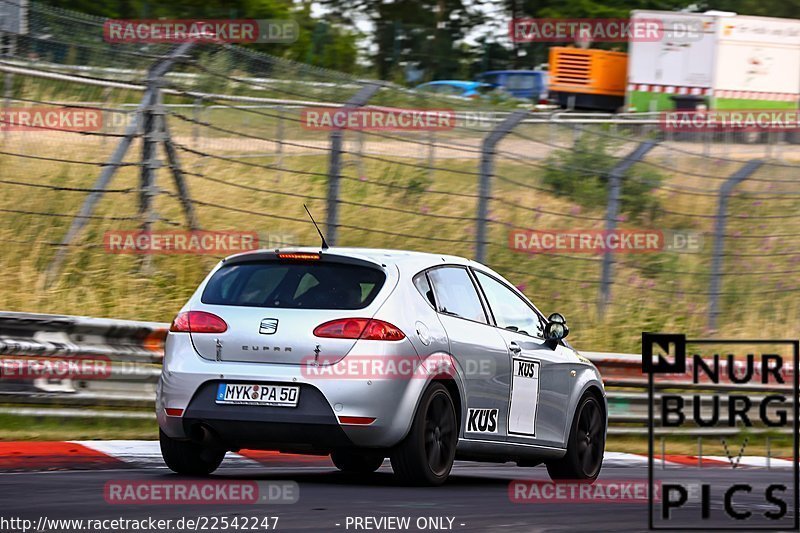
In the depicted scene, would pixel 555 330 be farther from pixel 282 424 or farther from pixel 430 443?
pixel 282 424

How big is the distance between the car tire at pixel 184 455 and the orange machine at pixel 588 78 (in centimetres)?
2696

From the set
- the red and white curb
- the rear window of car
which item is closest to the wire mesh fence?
the red and white curb

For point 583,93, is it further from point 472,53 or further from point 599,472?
point 599,472

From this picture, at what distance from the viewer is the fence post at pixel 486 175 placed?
1487 centimetres

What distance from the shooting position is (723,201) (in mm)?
16438

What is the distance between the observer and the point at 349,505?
7488 mm

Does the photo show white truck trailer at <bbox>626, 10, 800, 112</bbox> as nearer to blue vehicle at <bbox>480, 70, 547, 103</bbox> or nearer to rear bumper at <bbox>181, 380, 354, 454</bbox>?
blue vehicle at <bbox>480, 70, 547, 103</bbox>

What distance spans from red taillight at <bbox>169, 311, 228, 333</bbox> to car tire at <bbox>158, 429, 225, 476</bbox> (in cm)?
62

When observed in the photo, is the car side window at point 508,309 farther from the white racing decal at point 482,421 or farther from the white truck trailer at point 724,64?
the white truck trailer at point 724,64

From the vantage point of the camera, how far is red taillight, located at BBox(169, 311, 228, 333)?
8.44 metres

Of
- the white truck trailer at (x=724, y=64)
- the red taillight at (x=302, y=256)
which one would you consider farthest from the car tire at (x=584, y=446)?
the white truck trailer at (x=724, y=64)

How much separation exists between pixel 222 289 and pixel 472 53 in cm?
3389

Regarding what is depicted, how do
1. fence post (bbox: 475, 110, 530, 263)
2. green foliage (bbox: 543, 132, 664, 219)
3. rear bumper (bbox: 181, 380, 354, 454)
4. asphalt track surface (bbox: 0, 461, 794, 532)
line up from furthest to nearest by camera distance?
1. green foliage (bbox: 543, 132, 664, 219)
2. fence post (bbox: 475, 110, 530, 263)
3. rear bumper (bbox: 181, 380, 354, 454)
4. asphalt track surface (bbox: 0, 461, 794, 532)

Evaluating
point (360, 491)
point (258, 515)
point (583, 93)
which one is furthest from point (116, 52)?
point (583, 93)
